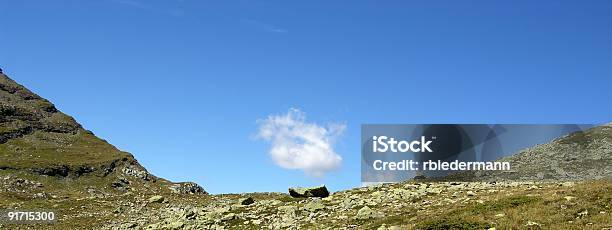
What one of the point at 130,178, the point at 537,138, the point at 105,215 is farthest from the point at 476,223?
the point at 130,178

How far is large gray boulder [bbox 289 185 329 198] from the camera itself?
4503cm

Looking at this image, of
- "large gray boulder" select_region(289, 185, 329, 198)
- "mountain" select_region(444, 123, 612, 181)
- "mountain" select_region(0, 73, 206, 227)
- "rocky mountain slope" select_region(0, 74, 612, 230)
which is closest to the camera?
"rocky mountain slope" select_region(0, 74, 612, 230)

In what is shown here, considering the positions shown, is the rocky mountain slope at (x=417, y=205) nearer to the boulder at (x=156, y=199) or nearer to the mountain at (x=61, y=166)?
the boulder at (x=156, y=199)

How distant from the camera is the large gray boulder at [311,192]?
4503 cm

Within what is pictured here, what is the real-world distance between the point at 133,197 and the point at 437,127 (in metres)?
35.4

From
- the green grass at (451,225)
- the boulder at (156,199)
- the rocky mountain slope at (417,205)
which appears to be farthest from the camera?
the boulder at (156,199)

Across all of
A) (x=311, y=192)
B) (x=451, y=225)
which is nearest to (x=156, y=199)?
(x=311, y=192)

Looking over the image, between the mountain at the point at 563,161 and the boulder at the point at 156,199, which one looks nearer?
the mountain at the point at 563,161

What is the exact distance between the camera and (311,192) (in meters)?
45.4

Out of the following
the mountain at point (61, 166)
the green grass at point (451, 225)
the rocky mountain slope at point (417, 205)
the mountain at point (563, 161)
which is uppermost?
the mountain at point (61, 166)

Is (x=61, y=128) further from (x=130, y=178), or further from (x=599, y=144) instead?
(x=599, y=144)

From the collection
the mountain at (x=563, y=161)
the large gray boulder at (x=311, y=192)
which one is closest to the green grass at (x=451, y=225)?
the large gray boulder at (x=311, y=192)

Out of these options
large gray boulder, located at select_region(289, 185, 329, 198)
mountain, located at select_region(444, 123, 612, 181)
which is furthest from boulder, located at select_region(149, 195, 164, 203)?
mountain, located at select_region(444, 123, 612, 181)
